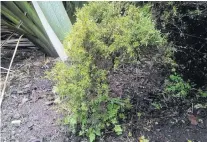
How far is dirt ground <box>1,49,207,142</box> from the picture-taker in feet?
7.13

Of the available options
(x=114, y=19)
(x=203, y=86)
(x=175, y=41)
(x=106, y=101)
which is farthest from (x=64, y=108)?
(x=203, y=86)

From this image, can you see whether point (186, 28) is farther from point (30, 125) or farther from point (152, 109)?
point (30, 125)

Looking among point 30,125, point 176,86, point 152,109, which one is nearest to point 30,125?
point 30,125

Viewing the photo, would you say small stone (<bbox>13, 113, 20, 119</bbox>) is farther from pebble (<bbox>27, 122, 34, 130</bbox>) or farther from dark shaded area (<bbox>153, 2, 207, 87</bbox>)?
dark shaded area (<bbox>153, 2, 207, 87</bbox>)

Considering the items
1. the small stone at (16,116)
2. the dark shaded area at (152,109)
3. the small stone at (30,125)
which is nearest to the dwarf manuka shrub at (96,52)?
the dark shaded area at (152,109)

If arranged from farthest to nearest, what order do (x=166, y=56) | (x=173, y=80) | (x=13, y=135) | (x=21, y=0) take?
(x=21, y=0) < (x=173, y=80) < (x=13, y=135) < (x=166, y=56)

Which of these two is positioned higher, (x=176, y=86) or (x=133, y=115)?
(x=176, y=86)

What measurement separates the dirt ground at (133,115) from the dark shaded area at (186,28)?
0.75 ft

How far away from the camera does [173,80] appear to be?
2.39m

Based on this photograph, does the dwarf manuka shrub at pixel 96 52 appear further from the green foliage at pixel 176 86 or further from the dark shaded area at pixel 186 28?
the green foliage at pixel 176 86

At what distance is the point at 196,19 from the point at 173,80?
1.54ft

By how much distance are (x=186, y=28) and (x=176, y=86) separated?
16.5 inches

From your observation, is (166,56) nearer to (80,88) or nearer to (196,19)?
(196,19)

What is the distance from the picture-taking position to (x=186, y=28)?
86.3 inches
